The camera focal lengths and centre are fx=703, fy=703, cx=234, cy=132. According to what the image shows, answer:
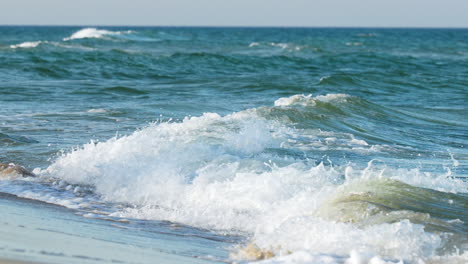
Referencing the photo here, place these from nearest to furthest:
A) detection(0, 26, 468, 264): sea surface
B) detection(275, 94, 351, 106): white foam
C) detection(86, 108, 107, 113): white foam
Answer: detection(0, 26, 468, 264): sea surface, detection(86, 108, 107, 113): white foam, detection(275, 94, 351, 106): white foam

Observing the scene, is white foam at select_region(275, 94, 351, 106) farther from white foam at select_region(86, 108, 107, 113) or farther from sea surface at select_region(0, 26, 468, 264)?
white foam at select_region(86, 108, 107, 113)

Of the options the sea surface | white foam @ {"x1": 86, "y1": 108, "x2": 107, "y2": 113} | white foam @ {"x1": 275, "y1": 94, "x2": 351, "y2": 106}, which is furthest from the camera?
white foam @ {"x1": 275, "y1": 94, "x2": 351, "y2": 106}

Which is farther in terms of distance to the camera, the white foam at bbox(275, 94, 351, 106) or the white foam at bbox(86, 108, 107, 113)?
the white foam at bbox(275, 94, 351, 106)

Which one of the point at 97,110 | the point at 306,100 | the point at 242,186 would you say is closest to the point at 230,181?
the point at 242,186

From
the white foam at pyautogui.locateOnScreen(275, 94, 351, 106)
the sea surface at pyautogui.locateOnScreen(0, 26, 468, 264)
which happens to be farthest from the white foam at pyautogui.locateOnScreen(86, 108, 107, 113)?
the white foam at pyautogui.locateOnScreen(275, 94, 351, 106)

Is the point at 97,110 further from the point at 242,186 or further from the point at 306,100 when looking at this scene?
the point at 242,186

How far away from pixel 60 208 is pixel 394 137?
650 centimetres

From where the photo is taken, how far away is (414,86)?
20.8m

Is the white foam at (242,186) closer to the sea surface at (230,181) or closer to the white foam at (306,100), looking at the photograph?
the sea surface at (230,181)

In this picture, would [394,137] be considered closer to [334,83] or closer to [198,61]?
[334,83]

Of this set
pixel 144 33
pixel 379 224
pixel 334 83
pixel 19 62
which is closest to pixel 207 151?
pixel 379 224

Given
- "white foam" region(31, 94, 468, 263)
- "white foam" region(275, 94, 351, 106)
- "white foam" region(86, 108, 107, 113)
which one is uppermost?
"white foam" region(31, 94, 468, 263)

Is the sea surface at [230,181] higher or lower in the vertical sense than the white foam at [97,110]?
higher

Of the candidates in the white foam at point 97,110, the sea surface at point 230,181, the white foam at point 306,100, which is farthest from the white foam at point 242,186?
the white foam at point 306,100
